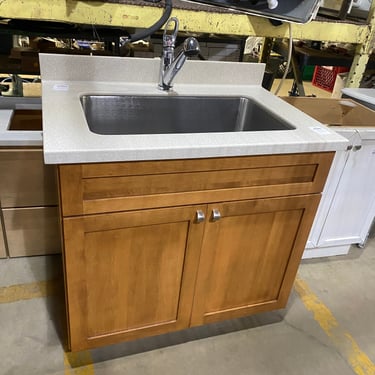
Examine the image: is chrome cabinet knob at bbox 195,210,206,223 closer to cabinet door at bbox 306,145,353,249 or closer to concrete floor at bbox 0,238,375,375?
concrete floor at bbox 0,238,375,375

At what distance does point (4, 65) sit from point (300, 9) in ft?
5.27

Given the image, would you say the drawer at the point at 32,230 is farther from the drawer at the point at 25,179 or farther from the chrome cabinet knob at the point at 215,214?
the chrome cabinet knob at the point at 215,214

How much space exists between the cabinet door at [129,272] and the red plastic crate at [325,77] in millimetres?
3977

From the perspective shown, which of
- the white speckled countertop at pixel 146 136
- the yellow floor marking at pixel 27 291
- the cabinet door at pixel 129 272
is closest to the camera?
the white speckled countertop at pixel 146 136

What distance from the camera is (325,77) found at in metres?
4.62

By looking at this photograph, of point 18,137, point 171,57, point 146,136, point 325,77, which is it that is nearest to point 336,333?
point 146,136

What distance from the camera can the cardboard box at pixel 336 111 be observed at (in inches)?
61.3

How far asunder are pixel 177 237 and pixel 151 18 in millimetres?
875

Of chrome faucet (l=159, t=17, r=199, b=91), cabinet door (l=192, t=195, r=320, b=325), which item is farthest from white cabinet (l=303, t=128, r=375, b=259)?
chrome faucet (l=159, t=17, r=199, b=91)

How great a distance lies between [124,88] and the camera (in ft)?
4.38

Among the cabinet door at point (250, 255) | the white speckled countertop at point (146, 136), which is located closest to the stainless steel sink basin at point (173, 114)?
the white speckled countertop at point (146, 136)

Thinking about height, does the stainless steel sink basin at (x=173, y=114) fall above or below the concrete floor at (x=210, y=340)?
above

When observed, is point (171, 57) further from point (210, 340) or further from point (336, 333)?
point (336, 333)

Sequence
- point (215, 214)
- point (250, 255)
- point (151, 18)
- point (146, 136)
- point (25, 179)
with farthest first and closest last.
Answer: point (25, 179), point (151, 18), point (250, 255), point (215, 214), point (146, 136)
